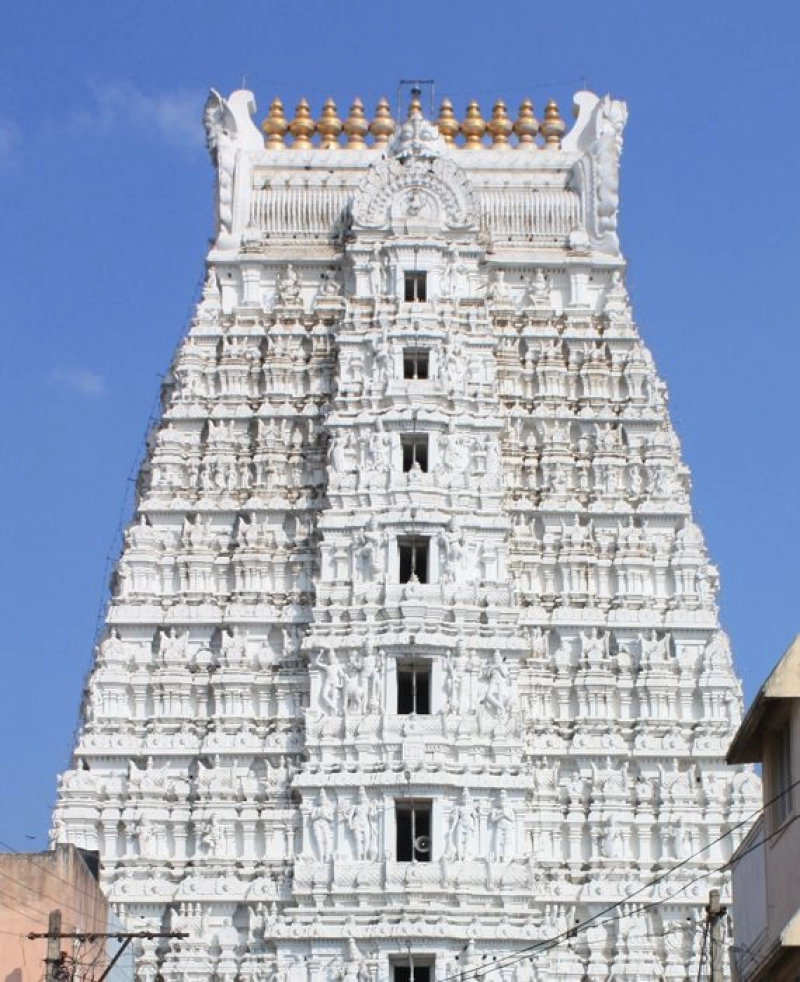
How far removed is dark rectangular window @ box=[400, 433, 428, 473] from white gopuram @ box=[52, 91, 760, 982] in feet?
0.37

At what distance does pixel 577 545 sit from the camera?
4928cm

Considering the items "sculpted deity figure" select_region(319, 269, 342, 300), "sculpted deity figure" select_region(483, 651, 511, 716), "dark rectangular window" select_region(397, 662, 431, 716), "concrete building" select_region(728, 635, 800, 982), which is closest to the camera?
"concrete building" select_region(728, 635, 800, 982)

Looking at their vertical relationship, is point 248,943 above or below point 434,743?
below

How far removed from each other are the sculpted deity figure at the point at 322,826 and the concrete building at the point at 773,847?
60.8ft

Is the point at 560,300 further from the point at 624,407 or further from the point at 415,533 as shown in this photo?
the point at 415,533

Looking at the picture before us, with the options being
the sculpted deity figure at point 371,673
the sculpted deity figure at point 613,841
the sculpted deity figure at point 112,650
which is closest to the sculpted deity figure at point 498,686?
the sculpted deity figure at point 371,673

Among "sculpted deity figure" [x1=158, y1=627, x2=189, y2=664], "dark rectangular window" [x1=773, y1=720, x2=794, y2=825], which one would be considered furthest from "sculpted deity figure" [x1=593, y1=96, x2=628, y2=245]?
"dark rectangular window" [x1=773, y1=720, x2=794, y2=825]

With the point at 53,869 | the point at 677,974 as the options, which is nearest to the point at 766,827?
the point at 53,869

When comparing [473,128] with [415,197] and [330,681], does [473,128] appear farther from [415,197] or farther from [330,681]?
[330,681]

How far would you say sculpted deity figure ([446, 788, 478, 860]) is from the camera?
145ft

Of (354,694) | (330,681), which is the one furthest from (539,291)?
(354,694)

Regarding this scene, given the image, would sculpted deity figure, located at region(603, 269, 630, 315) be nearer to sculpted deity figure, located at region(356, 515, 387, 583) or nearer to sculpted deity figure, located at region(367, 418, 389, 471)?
sculpted deity figure, located at region(367, 418, 389, 471)

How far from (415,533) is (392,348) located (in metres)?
5.47

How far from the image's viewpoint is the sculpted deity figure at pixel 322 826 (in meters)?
44.5
